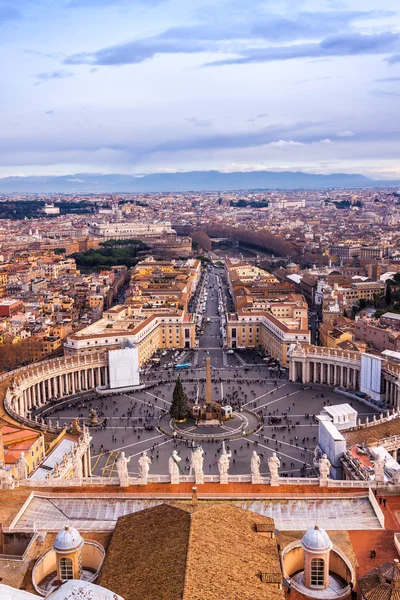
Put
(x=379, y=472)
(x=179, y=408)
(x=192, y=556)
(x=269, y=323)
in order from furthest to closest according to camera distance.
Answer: (x=269, y=323) < (x=179, y=408) < (x=379, y=472) < (x=192, y=556)

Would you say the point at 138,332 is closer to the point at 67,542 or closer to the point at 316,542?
the point at 67,542

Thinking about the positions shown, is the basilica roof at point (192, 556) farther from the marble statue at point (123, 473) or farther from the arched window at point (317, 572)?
the marble statue at point (123, 473)

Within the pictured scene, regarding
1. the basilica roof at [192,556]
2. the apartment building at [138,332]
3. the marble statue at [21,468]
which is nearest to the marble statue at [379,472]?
the basilica roof at [192,556]

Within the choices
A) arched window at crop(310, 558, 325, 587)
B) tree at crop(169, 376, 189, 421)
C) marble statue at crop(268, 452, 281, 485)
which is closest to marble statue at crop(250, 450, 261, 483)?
marble statue at crop(268, 452, 281, 485)

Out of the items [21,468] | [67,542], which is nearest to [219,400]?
[21,468]

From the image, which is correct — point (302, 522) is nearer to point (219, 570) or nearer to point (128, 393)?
point (219, 570)

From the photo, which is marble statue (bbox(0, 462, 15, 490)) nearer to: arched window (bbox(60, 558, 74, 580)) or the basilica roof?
the basilica roof
